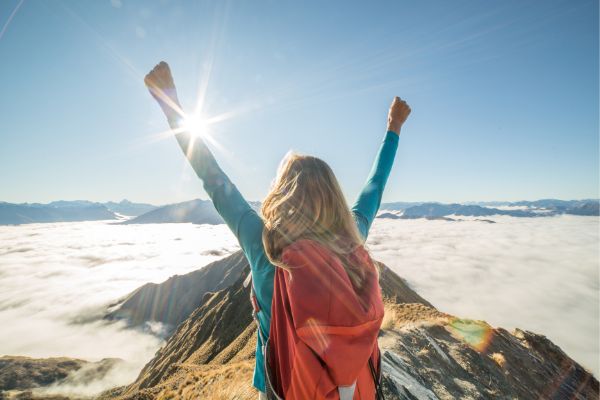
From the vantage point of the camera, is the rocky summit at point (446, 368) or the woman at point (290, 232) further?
the rocky summit at point (446, 368)

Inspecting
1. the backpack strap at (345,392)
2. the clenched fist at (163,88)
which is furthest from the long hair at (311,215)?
the clenched fist at (163,88)

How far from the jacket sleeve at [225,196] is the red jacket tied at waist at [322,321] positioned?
55 cm

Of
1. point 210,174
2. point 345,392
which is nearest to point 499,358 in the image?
point 345,392

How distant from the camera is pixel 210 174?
94.1 inches

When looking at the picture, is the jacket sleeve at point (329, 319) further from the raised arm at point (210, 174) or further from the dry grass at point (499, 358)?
the dry grass at point (499, 358)

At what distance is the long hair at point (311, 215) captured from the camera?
5.53 ft

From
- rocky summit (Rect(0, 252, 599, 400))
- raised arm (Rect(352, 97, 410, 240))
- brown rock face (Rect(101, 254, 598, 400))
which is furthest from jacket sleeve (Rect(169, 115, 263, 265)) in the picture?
brown rock face (Rect(101, 254, 598, 400))

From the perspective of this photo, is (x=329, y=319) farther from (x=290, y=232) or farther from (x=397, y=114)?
(x=397, y=114)

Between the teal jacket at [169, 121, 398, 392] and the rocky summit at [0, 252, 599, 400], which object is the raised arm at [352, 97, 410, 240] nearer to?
the teal jacket at [169, 121, 398, 392]

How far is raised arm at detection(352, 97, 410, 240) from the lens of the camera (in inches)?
112

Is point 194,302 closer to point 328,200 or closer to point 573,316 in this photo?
point 328,200

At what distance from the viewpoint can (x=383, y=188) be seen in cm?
323

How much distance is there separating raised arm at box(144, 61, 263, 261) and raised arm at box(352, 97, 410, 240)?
3.49 feet

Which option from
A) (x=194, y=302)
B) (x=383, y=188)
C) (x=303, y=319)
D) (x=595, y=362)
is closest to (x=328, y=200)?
(x=303, y=319)
